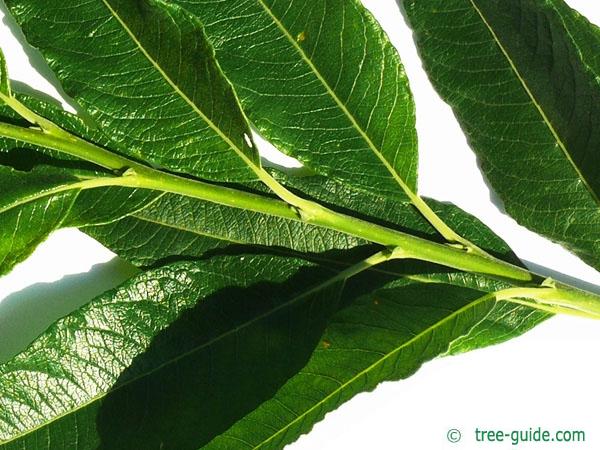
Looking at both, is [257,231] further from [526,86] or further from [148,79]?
[526,86]

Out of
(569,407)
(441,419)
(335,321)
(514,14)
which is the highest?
(514,14)

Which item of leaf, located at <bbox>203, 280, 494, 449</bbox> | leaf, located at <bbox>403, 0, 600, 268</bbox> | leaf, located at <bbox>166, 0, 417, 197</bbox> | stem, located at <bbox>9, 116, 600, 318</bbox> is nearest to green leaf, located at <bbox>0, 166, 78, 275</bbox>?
stem, located at <bbox>9, 116, 600, 318</bbox>

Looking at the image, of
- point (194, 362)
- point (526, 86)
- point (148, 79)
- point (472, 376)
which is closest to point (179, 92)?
point (148, 79)

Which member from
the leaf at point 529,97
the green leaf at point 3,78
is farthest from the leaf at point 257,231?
the green leaf at point 3,78

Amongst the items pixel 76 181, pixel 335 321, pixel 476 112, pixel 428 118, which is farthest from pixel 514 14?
pixel 76 181

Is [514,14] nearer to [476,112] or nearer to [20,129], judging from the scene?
[476,112]

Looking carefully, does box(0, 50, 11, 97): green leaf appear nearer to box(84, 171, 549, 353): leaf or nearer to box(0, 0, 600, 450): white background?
box(84, 171, 549, 353): leaf
